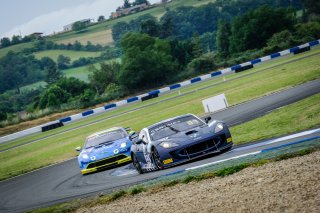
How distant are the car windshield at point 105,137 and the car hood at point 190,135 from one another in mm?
5114

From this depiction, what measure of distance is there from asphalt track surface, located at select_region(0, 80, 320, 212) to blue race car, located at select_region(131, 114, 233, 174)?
217 millimetres

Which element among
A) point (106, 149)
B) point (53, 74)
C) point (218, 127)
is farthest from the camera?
point (53, 74)

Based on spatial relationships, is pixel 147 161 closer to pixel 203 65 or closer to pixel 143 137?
pixel 143 137

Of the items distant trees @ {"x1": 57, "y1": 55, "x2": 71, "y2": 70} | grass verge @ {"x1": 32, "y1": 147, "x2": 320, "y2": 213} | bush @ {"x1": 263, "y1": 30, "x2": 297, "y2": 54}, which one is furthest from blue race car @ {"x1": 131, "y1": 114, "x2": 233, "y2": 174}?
distant trees @ {"x1": 57, "y1": 55, "x2": 71, "y2": 70}

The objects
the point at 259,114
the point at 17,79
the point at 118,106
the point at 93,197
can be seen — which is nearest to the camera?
the point at 93,197

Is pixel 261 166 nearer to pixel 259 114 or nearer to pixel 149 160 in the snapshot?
pixel 149 160

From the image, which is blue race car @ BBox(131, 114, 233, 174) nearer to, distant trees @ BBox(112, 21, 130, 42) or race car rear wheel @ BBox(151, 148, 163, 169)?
race car rear wheel @ BBox(151, 148, 163, 169)

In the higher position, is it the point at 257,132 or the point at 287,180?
the point at 287,180

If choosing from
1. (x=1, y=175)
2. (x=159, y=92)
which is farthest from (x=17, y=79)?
(x=1, y=175)

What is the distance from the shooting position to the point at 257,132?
1659 cm

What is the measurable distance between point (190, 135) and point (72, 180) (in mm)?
5157

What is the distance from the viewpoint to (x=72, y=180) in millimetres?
16859

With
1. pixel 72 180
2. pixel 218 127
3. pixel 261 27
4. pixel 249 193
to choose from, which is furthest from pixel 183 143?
pixel 261 27

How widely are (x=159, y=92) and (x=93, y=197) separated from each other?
44.4 meters
